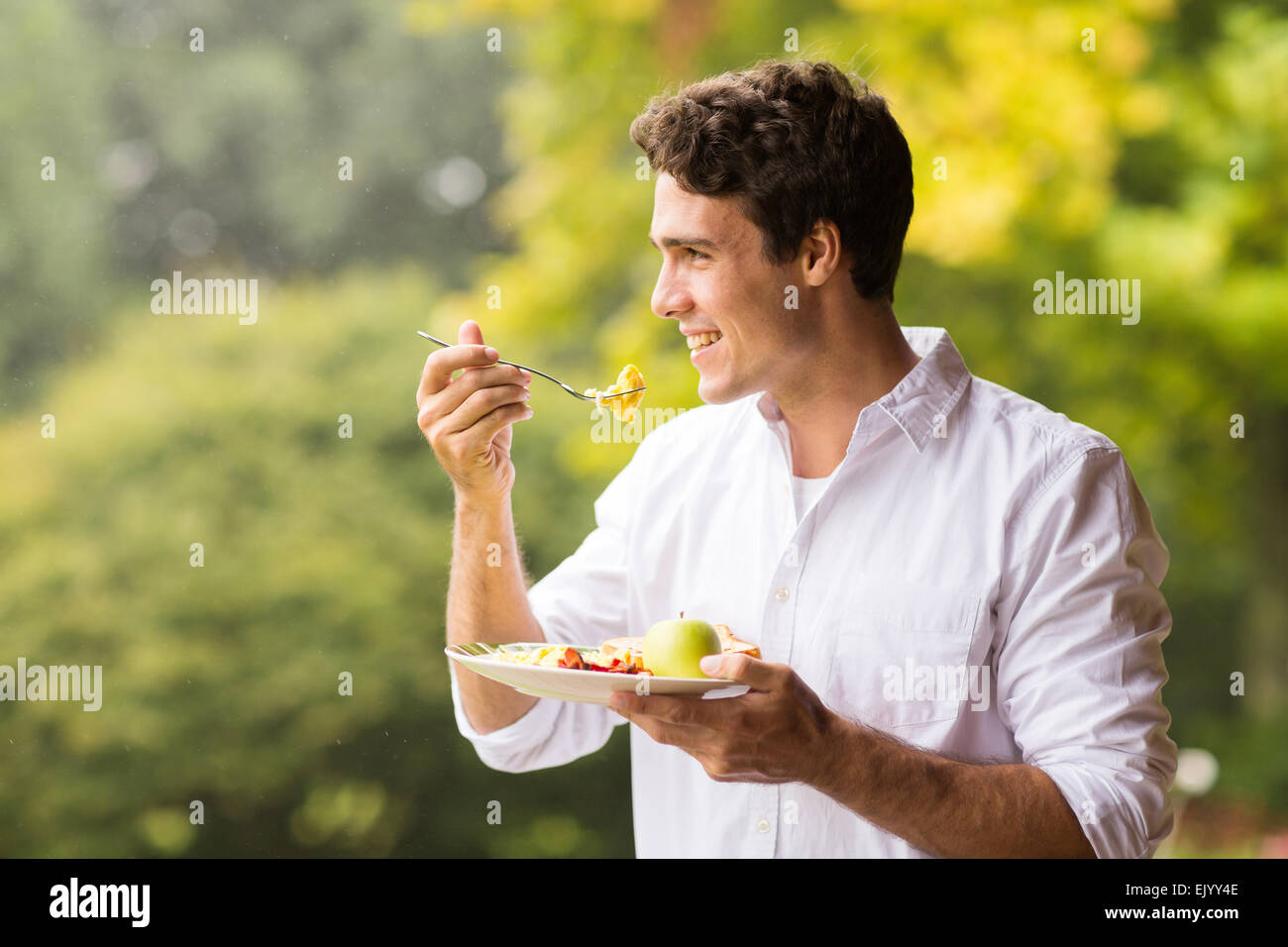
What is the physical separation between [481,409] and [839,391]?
62cm

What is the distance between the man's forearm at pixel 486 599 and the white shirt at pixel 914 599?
5 cm

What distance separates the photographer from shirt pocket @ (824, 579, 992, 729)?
1789 mm

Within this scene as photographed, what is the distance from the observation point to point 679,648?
158 centimetres

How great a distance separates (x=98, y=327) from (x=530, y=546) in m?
1.78

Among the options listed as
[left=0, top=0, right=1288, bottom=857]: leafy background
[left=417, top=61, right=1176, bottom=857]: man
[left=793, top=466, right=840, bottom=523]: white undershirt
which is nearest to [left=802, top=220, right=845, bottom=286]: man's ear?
[left=417, top=61, right=1176, bottom=857]: man

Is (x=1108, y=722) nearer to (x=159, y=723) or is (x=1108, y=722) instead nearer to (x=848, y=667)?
(x=848, y=667)

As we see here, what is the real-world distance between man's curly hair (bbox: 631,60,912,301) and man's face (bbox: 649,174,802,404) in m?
0.03

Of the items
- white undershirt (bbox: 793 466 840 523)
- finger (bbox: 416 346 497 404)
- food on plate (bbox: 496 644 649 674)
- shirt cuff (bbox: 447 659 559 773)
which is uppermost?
finger (bbox: 416 346 497 404)

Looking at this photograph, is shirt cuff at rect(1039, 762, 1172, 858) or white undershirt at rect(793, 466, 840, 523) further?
white undershirt at rect(793, 466, 840, 523)

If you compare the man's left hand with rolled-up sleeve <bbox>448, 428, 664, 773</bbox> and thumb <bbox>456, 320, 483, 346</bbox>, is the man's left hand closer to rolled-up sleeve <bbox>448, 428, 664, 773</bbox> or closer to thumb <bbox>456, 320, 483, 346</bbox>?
rolled-up sleeve <bbox>448, 428, 664, 773</bbox>

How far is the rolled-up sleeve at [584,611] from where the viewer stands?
2160mm

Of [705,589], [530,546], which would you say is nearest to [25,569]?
[530,546]

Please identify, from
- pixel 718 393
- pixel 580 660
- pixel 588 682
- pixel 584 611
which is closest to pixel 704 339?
pixel 718 393

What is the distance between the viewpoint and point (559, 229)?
14.4ft
